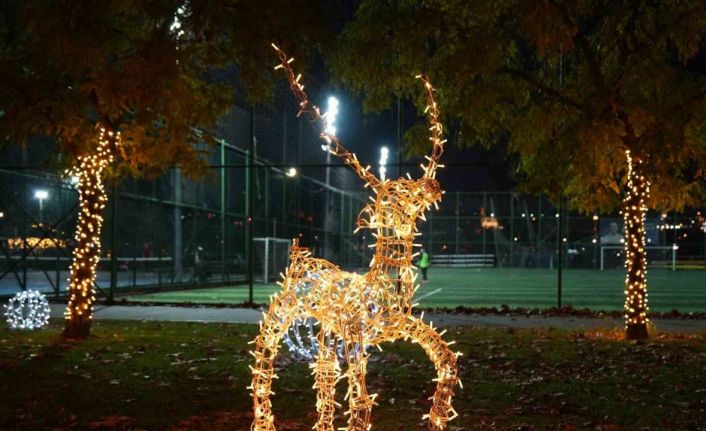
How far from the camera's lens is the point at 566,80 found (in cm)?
1462

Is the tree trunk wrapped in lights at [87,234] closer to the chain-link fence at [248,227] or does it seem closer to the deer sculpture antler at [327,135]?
the chain-link fence at [248,227]

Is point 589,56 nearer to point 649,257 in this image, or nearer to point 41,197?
point 41,197

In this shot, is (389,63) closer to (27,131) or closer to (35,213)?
(27,131)

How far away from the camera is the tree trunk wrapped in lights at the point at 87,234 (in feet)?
40.3

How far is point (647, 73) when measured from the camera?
453 inches

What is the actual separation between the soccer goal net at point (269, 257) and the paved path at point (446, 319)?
12.7 metres

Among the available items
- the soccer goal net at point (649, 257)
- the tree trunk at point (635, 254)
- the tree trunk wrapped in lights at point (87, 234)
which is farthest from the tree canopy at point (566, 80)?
the soccer goal net at point (649, 257)

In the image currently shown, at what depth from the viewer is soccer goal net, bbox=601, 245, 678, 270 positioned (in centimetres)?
4669

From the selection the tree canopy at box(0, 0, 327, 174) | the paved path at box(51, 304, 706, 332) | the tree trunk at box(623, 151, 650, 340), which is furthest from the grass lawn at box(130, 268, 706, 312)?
the tree canopy at box(0, 0, 327, 174)

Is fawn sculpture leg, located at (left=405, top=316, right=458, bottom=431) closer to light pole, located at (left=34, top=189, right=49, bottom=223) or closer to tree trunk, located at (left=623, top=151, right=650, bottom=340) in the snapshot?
A: tree trunk, located at (left=623, top=151, right=650, bottom=340)

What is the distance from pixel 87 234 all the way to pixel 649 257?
40.5m

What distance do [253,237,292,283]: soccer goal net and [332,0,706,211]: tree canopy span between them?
55.4ft

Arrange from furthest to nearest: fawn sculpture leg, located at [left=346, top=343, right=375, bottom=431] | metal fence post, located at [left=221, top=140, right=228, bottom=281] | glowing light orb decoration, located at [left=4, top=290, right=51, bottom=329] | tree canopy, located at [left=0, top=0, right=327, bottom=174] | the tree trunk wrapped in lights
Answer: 1. metal fence post, located at [left=221, top=140, right=228, bottom=281]
2. glowing light orb decoration, located at [left=4, top=290, right=51, bottom=329]
3. the tree trunk wrapped in lights
4. tree canopy, located at [left=0, top=0, right=327, bottom=174]
5. fawn sculpture leg, located at [left=346, top=343, right=375, bottom=431]

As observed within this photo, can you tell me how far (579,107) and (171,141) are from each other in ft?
18.7
